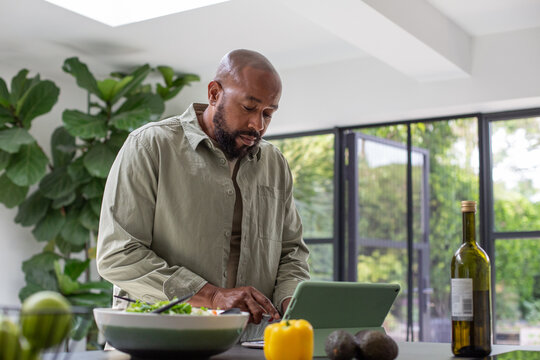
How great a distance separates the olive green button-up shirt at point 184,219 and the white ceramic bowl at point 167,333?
22.0 inches

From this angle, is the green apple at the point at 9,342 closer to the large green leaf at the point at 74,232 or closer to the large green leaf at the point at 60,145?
the large green leaf at the point at 74,232

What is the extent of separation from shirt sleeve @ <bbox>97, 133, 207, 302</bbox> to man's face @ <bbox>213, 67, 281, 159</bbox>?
9.6 inches

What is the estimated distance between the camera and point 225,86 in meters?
2.13

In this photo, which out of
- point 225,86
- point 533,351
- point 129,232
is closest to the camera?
point 533,351

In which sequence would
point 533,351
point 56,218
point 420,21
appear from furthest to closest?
point 56,218, point 420,21, point 533,351

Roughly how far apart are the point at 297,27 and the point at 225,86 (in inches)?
110

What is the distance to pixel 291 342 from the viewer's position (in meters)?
1.25

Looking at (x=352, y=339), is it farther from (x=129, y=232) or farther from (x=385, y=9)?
(x=385, y=9)

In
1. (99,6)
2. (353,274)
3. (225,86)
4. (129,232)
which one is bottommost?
(353,274)

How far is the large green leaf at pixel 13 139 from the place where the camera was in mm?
4965

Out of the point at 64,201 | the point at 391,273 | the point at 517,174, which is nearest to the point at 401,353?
the point at 517,174

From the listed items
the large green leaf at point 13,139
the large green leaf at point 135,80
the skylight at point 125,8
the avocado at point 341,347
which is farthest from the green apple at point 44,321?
the large green leaf at point 135,80

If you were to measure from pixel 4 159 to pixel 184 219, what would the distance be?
3553mm

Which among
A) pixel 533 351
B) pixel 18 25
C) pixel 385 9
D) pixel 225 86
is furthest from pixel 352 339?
pixel 18 25
